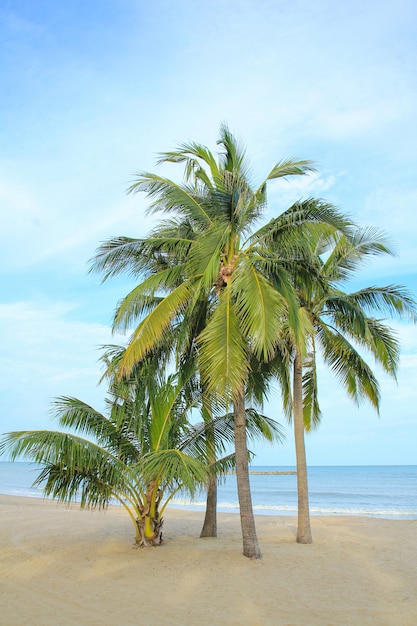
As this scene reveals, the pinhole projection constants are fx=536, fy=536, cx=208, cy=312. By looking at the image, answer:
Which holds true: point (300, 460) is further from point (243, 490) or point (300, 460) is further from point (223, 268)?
point (223, 268)

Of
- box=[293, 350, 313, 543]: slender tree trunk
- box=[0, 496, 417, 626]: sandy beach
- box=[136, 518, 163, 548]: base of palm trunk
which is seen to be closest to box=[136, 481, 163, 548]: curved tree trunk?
box=[136, 518, 163, 548]: base of palm trunk

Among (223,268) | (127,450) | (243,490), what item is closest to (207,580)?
(243,490)

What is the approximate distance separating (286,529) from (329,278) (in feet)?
20.2

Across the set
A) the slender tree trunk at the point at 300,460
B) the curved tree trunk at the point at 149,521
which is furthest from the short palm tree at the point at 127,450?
the slender tree trunk at the point at 300,460

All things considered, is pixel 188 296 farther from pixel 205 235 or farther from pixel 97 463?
pixel 97 463

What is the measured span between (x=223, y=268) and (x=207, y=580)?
16.0ft

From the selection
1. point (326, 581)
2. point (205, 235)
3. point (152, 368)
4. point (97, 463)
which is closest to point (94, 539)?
point (97, 463)

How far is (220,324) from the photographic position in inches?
337

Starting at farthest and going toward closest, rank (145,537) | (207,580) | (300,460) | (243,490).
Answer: (300,460), (145,537), (243,490), (207,580)

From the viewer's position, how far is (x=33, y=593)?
275 inches

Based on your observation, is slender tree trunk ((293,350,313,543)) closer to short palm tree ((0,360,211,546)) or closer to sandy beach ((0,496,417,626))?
sandy beach ((0,496,417,626))

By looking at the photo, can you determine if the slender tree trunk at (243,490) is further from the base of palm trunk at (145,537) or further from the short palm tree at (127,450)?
the base of palm trunk at (145,537)

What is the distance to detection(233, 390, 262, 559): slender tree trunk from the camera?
28.8 ft

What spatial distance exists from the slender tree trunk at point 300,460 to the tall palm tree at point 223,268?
984 mm
